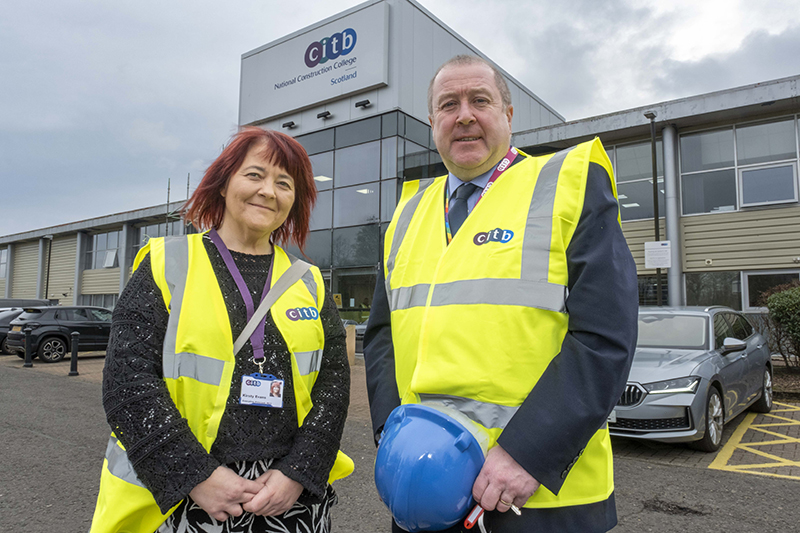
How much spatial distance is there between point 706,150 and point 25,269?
4490 centimetres

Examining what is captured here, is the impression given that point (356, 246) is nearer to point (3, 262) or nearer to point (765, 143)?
point (765, 143)

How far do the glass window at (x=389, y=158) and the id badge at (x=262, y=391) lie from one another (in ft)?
53.4

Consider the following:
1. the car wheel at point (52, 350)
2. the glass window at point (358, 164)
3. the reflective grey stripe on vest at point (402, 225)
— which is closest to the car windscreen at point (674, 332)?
the reflective grey stripe on vest at point (402, 225)

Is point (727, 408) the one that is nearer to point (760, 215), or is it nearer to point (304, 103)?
point (760, 215)

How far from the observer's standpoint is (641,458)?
5.42 m

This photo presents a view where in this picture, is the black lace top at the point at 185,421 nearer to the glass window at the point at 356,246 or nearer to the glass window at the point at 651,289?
the glass window at the point at 651,289

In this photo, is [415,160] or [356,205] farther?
[356,205]

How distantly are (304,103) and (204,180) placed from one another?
1914 cm

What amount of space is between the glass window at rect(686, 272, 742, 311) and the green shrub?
3772mm

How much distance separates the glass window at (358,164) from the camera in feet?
A: 59.6

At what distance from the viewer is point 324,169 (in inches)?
771

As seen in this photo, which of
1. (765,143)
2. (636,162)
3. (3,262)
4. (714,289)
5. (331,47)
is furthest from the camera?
(3,262)

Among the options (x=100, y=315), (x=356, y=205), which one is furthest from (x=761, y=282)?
(x=100, y=315)

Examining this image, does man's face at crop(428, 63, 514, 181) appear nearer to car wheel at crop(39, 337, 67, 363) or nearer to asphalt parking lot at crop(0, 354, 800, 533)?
asphalt parking lot at crop(0, 354, 800, 533)
